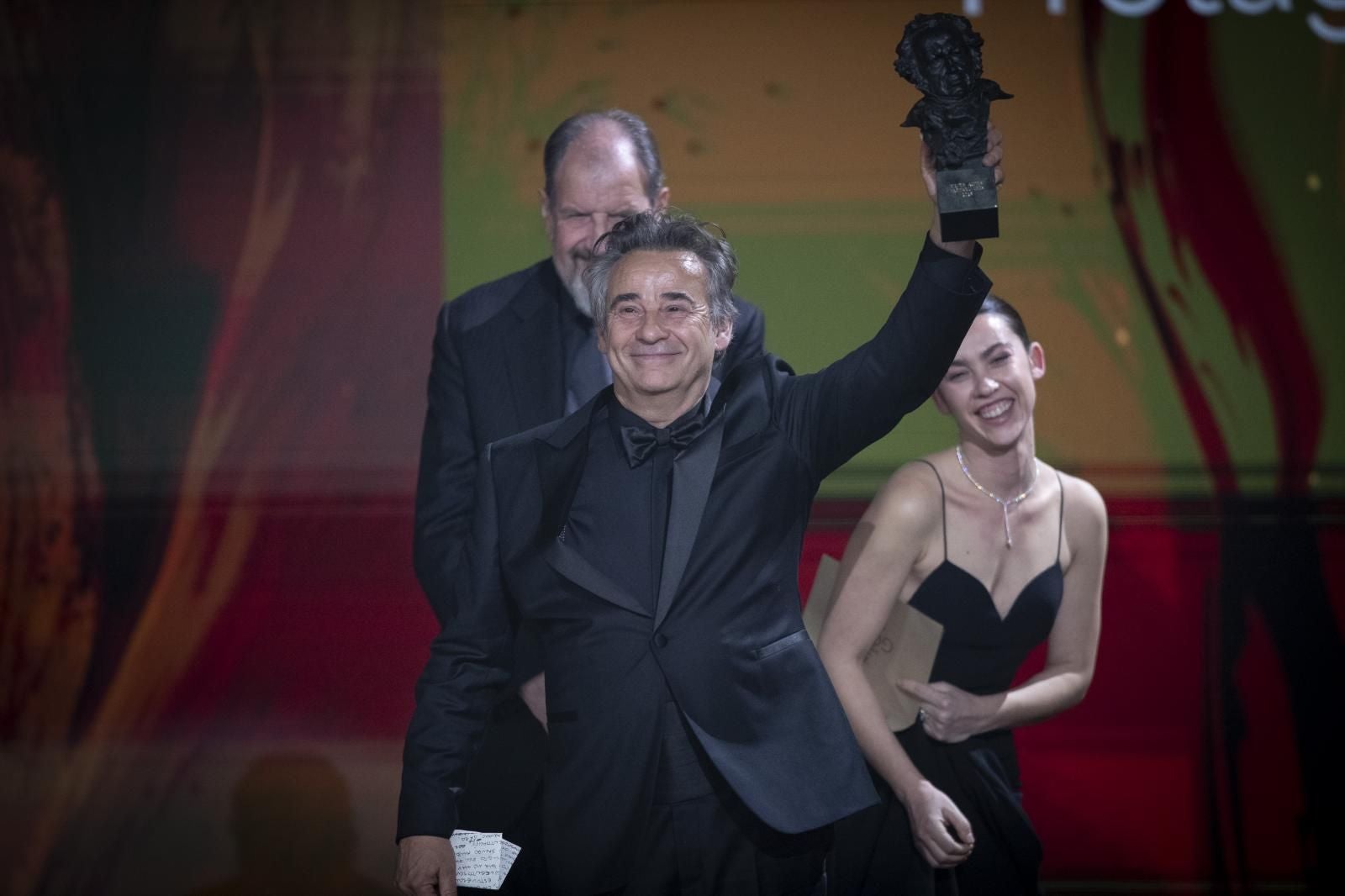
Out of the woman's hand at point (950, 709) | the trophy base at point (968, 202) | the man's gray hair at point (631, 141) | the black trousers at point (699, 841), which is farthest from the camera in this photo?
the man's gray hair at point (631, 141)

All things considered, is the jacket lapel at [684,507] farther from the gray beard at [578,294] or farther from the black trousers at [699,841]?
the gray beard at [578,294]

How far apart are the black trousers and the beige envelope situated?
0.81 m

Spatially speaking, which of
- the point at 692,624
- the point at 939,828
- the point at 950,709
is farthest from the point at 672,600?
the point at 950,709

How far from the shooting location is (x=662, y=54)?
12.7ft

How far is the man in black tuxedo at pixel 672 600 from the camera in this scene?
205 cm

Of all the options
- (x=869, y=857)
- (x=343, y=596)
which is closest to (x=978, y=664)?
(x=869, y=857)

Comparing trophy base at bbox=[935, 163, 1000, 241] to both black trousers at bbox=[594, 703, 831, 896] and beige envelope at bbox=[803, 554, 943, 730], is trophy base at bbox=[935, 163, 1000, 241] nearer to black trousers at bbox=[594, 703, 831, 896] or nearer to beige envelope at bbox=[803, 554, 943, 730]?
black trousers at bbox=[594, 703, 831, 896]

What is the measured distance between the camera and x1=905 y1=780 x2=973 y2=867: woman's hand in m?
2.60

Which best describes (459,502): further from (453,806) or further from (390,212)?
(390,212)

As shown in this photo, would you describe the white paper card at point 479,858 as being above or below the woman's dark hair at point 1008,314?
below

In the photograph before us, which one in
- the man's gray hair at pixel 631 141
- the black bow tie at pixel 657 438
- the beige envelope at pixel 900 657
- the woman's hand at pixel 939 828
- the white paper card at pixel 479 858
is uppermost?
the man's gray hair at pixel 631 141

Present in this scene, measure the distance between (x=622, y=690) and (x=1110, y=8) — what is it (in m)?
2.63

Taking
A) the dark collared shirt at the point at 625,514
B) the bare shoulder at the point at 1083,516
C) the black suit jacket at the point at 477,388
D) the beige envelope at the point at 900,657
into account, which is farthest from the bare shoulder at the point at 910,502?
the dark collared shirt at the point at 625,514

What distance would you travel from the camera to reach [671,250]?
7.26ft
